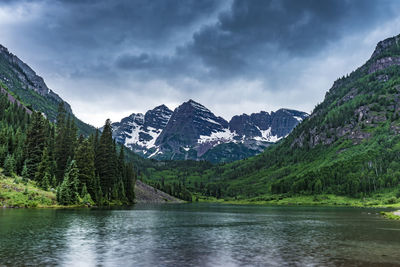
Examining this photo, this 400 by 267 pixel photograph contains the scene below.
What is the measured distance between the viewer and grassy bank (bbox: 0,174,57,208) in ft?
308

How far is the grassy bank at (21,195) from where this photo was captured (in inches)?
3691

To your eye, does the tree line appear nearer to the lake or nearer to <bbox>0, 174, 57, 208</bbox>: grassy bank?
<bbox>0, 174, 57, 208</bbox>: grassy bank

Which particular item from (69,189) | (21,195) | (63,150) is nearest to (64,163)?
(63,150)

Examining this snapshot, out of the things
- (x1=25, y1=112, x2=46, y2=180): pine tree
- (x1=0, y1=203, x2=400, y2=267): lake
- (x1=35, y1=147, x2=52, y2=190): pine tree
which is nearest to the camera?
(x1=0, y1=203, x2=400, y2=267): lake

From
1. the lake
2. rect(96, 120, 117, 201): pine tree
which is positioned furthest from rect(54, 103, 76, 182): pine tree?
the lake

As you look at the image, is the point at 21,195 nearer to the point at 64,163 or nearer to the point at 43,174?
the point at 43,174

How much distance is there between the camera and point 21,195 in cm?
9812

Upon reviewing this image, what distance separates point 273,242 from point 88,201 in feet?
316

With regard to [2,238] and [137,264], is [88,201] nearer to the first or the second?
[2,238]

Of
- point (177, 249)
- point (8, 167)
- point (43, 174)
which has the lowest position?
point (177, 249)

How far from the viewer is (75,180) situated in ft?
384

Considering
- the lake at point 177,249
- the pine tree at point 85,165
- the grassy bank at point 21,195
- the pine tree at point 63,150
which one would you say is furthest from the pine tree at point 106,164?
the lake at point 177,249

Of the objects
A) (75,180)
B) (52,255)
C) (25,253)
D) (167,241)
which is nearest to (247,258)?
(167,241)

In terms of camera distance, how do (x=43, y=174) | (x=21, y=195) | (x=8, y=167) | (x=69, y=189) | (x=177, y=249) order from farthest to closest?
(x=43, y=174), (x=69, y=189), (x=8, y=167), (x=21, y=195), (x=177, y=249)
